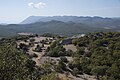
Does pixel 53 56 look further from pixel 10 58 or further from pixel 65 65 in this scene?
pixel 10 58

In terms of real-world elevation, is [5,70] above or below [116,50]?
above

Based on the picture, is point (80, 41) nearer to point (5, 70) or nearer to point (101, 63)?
point (101, 63)

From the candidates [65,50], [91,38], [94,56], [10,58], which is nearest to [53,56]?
[65,50]

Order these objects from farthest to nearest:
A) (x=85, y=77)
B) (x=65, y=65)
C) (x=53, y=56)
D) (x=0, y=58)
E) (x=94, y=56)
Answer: (x=53, y=56) → (x=94, y=56) → (x=65, y=65) → (x=85, y=77) → (x=0, y=58)

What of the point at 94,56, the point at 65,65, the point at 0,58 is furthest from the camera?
the point at 94,56

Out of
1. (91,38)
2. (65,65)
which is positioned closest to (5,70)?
(65,65)

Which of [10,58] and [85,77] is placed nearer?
[10,58]

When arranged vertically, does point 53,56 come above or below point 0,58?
below

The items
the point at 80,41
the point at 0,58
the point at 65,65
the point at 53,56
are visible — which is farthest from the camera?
the point at 80,41

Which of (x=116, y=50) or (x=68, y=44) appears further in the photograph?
(x=68, y=44)

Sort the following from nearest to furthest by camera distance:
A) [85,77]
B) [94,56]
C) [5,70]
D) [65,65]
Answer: [5,70]
[85,77]
[65,65]
[94,56]
